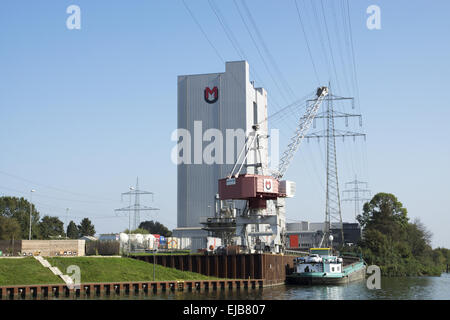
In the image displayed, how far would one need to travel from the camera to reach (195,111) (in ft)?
520

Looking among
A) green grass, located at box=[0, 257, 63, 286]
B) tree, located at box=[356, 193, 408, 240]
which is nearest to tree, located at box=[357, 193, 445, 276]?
tree, located at box=[356, 193, 408, 240]

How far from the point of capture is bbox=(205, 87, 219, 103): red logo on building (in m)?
157

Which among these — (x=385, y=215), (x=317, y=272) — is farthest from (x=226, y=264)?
(x=385, y=215)

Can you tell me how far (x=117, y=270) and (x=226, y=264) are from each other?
17525 millimetres

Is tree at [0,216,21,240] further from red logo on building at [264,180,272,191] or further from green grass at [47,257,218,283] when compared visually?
red logo on building at [264,180,272,191]

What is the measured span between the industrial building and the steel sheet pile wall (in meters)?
64.7

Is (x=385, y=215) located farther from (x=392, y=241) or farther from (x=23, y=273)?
(x=23, y=273)

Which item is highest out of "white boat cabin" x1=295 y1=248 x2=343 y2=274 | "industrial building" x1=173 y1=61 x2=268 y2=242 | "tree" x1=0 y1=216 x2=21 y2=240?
"industrial building" x1=173 y1=61 x2=268 y2=242

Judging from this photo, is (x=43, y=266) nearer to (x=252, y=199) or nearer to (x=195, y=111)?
(x=252, y=199)

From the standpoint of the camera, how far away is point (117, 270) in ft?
254

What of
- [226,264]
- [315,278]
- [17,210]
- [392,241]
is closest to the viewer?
[226,264]

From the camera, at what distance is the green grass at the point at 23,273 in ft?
222
